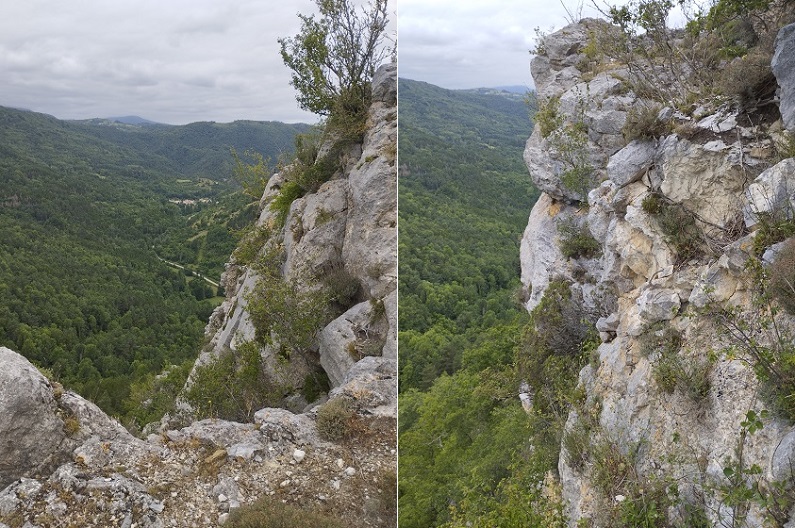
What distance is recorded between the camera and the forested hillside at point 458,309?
9.87 m

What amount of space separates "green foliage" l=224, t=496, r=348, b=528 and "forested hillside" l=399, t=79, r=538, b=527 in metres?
2.22

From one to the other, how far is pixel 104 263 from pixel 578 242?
6895 centimetres

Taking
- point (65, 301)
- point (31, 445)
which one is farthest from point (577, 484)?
point (65, 301)

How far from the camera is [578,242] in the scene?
32.1 feet

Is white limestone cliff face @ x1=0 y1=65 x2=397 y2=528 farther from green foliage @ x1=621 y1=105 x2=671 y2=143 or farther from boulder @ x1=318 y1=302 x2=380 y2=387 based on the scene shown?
green foliage @ x1=621 y1=105 x2=671 y2=143

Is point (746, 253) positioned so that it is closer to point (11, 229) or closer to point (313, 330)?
point (313, 330)

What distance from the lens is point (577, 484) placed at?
5098mm

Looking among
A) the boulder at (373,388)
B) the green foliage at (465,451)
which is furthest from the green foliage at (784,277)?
the boulder at (373,388)

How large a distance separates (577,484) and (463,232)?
4475 cm

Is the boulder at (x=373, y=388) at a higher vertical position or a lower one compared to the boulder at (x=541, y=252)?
lower

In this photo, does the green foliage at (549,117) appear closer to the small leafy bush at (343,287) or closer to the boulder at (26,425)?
the small leafy bush at (343,287)

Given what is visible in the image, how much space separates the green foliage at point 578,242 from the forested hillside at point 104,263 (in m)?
7.53

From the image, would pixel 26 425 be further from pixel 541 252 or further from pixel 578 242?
pixel 541 252

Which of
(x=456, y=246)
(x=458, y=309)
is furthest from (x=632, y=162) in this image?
(x=456, y=246)
